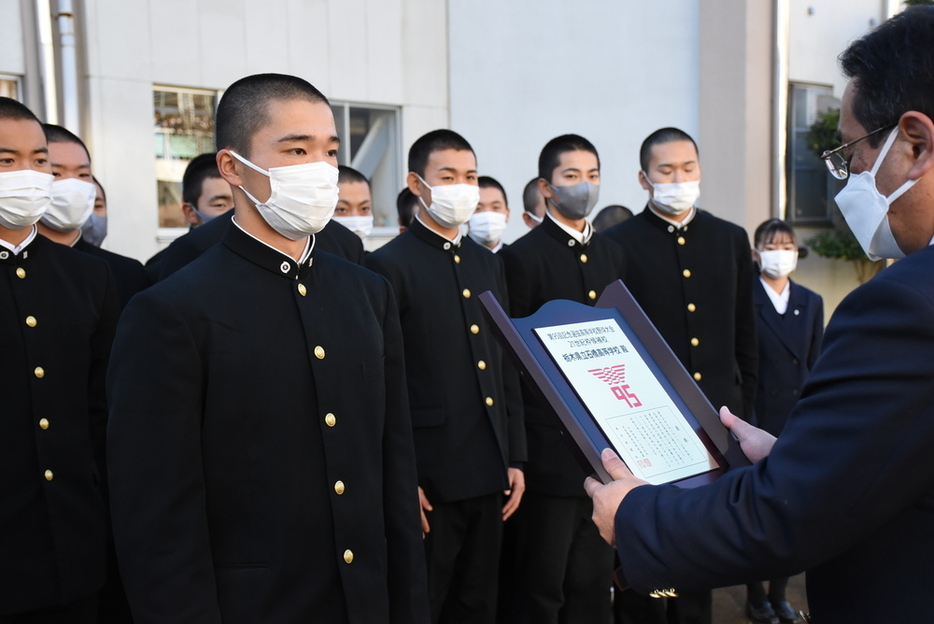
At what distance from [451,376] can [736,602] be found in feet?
8.50

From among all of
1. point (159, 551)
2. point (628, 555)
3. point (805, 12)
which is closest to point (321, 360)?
point (159, 551)

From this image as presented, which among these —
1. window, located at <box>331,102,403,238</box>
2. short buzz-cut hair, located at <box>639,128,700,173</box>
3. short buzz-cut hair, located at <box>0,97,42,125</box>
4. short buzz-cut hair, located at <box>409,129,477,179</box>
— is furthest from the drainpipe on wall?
short buzz-cut hair, located at <box>639,128,700,173</box>

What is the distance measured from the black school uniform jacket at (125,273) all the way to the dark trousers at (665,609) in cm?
257

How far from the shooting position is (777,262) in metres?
5.47

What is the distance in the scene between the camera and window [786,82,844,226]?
10.8 m

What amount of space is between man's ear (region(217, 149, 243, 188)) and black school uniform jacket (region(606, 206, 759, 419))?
2398 millimetres

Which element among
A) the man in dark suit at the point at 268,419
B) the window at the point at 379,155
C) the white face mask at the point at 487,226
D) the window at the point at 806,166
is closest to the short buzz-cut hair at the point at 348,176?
the white face mask at the point at 487,226

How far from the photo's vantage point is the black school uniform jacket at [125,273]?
371cm

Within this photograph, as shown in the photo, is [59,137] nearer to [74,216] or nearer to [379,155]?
[74,216]

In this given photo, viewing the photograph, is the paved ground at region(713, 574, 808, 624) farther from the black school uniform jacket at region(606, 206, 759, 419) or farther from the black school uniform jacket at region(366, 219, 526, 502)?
the black school uniform jacket at region(366, 219, 526, 502)

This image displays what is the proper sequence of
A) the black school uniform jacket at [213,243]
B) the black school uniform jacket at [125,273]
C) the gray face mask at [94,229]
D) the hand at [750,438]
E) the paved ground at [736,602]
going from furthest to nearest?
the paved ground at [736,602] < the gray face mask at [94,229] < the black school uniform jacket at [125,273] < the black school uniform jacket at [213,243] < the hand at [750,438]

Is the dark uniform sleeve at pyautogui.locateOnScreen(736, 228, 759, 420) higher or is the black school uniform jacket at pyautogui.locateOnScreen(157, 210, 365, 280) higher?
the black school uniform jacket at pyautogui.locateOnScreen(157, 210, 365, 280)

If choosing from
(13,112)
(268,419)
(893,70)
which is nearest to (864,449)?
(893,70)

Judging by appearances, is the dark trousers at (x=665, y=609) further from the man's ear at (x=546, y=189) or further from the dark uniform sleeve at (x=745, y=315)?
the man's ear at (x=546, y=189)
